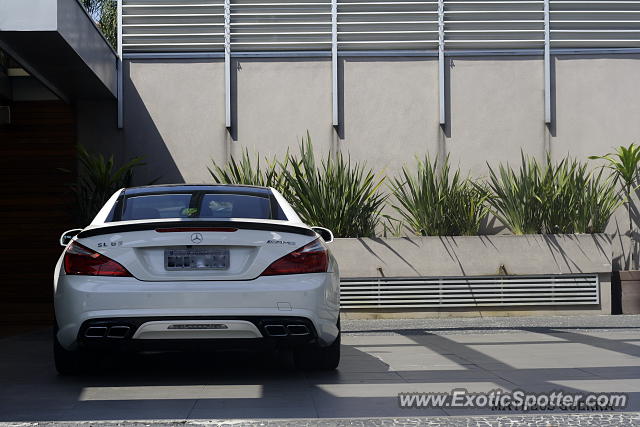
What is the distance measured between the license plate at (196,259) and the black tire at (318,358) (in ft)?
3.20

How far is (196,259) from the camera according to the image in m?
5.70

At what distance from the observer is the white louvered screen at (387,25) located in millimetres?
13398

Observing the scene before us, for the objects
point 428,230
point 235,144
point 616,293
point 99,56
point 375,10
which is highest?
point 375,10

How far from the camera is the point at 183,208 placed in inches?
251

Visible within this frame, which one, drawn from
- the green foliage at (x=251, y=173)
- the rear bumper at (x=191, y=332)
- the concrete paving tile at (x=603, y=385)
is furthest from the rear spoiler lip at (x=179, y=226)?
the green foliage at (x=251, y=173)

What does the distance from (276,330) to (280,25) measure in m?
8.39

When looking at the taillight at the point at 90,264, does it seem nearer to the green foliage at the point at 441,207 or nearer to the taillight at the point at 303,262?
the taillight at the point at 303,262

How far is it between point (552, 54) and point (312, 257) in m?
8.67

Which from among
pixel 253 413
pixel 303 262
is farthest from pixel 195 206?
pixel 253 413

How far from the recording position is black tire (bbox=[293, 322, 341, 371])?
6.36m

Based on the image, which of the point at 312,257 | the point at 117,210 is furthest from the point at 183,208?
the point at 312,257

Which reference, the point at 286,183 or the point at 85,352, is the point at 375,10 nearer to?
the point at 286,183

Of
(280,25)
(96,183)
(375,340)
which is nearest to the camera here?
(375,340)

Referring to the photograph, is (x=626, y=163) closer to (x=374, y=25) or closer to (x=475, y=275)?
(x=475, y=275)
